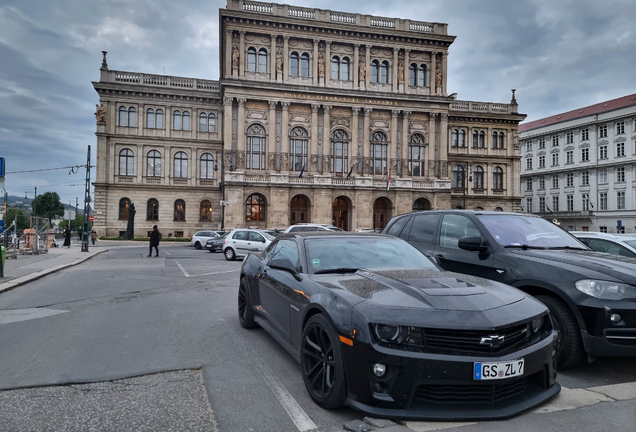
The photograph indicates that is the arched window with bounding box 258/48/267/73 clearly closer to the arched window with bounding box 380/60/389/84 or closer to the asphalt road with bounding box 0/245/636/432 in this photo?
the arched window with bounding box 380/60/389/84

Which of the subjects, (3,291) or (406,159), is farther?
(406,159)

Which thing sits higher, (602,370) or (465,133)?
(465,133)

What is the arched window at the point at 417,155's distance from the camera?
160ft

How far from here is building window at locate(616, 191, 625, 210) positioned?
193 feet

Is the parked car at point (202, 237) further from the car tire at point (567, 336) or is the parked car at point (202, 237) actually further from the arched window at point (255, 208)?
the car tire at point (567, 336)

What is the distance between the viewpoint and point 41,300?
890 cm

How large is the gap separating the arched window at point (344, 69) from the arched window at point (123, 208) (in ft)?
91.9

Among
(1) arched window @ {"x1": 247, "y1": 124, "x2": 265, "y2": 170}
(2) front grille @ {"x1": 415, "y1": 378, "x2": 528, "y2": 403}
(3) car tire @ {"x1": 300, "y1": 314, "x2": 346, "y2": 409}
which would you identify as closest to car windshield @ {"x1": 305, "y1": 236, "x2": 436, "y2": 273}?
(3) car tire @ {"x1": 300, "y1": 314, "x2": 346, "y2": 409}

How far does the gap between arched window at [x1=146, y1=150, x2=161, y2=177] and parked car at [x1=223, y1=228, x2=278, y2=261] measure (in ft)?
97.5

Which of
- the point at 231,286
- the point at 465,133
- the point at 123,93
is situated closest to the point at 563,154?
the point at 465,133

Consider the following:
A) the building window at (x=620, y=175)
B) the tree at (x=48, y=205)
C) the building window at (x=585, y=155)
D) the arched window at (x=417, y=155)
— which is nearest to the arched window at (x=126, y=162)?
the arched window at (x=417, y=155)

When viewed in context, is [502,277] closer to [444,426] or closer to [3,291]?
[444,426]

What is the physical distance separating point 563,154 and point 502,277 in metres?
73.2

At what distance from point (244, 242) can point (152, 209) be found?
29688 millimetres
